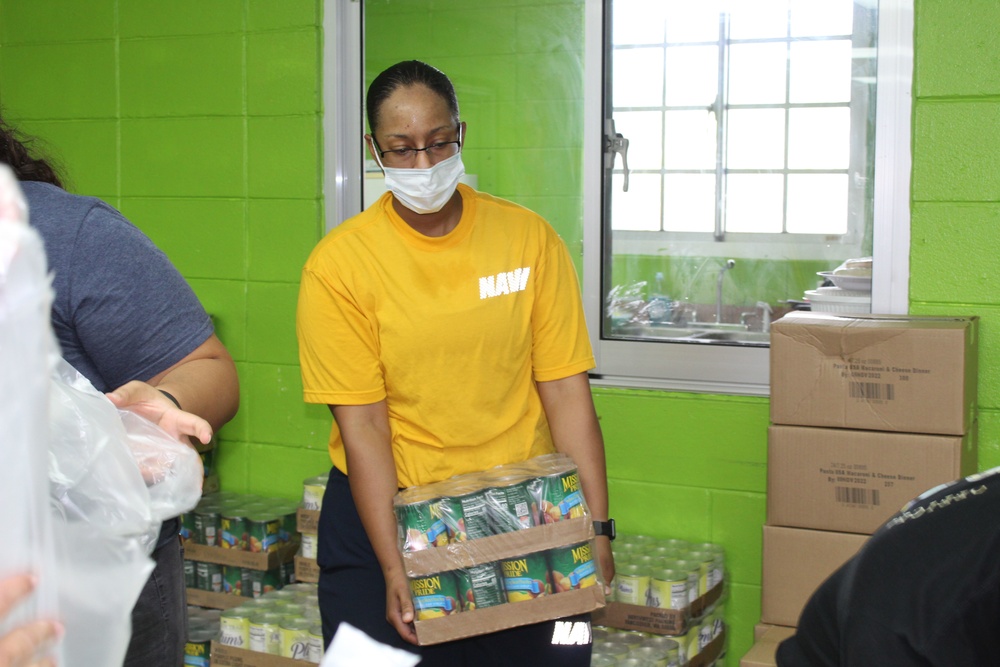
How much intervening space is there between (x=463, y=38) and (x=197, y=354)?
2179 millimetres

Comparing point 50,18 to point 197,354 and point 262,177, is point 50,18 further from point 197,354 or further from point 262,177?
point 197,354

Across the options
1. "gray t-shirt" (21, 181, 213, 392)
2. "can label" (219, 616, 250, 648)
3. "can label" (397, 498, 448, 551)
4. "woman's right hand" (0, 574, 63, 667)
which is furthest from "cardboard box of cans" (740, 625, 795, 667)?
"woman's right hand" (0, 574, 63, 667)

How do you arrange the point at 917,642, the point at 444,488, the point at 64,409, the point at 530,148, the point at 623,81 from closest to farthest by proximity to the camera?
the point at 64,409 < the point at 917,642 < the point at 444,488 < the point at 623,81 < the point at 530,148

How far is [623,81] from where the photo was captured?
9.53ft

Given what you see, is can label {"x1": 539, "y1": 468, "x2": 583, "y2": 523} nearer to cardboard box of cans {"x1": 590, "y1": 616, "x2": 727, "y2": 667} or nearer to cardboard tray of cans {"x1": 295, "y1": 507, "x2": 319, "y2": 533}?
cardboard box of cans {"x1": 590, "y1": 616, "x2": 727, "y2": 667}

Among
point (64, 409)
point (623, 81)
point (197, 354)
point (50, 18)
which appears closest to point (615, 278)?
point (623, 81)

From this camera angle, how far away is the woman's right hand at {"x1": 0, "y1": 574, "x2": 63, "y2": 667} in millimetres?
585

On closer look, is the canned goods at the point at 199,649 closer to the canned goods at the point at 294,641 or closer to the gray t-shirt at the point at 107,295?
the canned goods at the point at 294,641

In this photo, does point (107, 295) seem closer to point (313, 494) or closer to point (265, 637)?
point (265, 637)

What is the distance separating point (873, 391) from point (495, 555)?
0.92 meters

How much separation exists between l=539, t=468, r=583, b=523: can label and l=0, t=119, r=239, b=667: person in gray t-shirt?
1.88 ft

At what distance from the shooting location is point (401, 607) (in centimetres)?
175

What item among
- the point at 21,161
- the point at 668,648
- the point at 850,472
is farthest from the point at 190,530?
the point at 21,161

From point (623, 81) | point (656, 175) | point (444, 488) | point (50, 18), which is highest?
point (50, 18)
